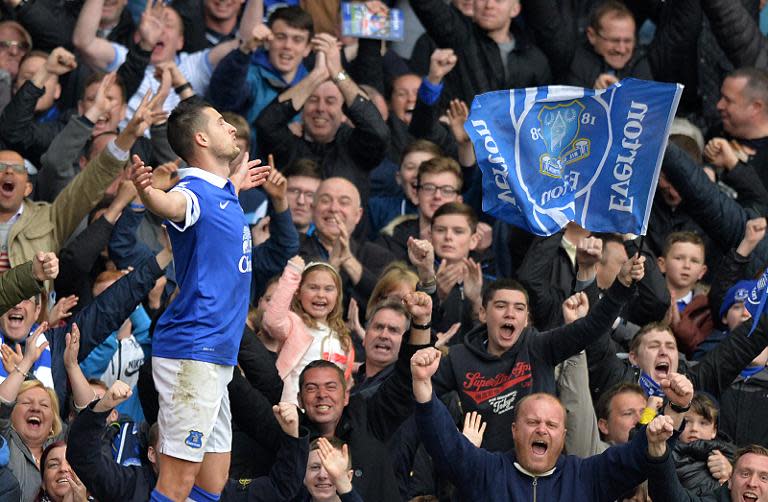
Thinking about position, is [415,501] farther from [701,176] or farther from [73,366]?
[701,176]

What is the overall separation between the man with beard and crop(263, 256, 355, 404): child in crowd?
2061mm

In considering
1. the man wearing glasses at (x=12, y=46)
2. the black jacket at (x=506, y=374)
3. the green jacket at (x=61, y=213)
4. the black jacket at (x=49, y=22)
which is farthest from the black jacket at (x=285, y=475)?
the black jacket at (x=49, y=22)

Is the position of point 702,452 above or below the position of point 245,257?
below

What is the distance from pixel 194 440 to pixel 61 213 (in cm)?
396

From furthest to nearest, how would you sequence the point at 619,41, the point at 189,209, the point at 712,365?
the point at 619,41
the point at 712,365
the point at 189,209

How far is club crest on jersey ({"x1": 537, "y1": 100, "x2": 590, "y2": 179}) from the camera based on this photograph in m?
10.9

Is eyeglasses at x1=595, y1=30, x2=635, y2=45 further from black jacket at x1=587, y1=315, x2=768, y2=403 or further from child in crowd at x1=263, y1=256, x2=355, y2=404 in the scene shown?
child in crowd at x1=263, y1=256, x2=355, y2=404

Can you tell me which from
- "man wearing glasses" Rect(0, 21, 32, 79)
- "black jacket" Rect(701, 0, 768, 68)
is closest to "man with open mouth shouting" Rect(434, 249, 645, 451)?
"black jacket" Rect(701, 0, 768, 68)

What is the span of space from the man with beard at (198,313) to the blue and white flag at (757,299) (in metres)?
3.92

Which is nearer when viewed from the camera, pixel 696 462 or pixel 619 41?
pixel 696 462

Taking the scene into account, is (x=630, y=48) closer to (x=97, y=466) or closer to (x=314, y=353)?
(x=314, y=353)

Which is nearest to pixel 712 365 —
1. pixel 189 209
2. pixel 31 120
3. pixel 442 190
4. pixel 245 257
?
pixel 442 190

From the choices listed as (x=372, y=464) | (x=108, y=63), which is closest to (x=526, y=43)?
(x=108, y=63)

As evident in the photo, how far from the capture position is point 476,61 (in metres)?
15.0
